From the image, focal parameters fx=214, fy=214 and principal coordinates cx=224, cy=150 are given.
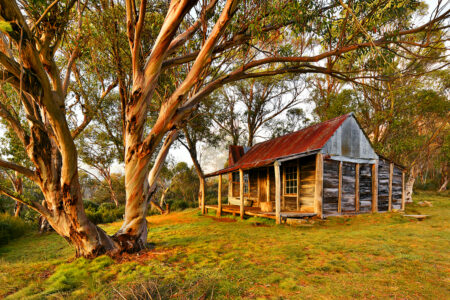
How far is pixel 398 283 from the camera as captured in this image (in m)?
3.40

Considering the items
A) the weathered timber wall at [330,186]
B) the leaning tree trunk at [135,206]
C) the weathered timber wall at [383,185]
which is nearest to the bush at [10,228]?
the leaning tree trunk at [135,206]

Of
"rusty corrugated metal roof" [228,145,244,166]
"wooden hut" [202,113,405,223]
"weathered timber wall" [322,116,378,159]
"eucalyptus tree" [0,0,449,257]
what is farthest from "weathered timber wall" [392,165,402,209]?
"rusty corrugated metal roof" [228,145,244,166]

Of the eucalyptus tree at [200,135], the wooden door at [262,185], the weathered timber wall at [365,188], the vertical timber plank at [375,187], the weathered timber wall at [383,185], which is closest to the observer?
the weathered timber wall at [365,188]

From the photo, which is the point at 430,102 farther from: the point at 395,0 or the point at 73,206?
the point at 73,206

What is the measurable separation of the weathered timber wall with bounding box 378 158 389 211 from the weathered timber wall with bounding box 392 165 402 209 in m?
0.85

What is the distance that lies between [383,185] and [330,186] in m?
4.40

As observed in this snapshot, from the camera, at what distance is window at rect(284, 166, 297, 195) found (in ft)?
40.5

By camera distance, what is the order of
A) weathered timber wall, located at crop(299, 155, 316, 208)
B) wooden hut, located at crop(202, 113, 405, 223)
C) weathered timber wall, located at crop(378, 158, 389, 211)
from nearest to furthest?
wooden hut, located at crop(202, 113, 405, 223)
weathered timber wall, located at crop(299, 155, 316, 208)
weathered timber wall, located at crop(378, 158, 389, 211)

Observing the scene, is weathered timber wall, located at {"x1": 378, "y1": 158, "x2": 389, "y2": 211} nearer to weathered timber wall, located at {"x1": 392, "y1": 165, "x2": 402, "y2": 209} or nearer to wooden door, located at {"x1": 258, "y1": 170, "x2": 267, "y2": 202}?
weathered timber wall, located at {"x1": 392, "y1": 165, "x2": 402, "y2": 209}

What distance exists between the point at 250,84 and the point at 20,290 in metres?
22.6

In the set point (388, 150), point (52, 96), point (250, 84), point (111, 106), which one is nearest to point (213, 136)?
point (250, 84)

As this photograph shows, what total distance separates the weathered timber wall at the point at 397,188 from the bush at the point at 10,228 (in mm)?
20521

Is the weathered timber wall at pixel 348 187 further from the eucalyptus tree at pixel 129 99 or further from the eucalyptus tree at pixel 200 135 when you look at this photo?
the eucalyptus tree at pixel 200 135

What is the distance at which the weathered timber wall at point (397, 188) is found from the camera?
519 inches
